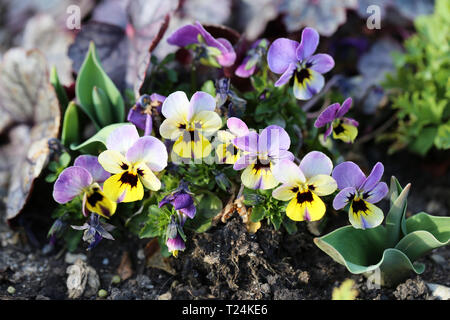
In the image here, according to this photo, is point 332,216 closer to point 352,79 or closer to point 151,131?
point 151,131

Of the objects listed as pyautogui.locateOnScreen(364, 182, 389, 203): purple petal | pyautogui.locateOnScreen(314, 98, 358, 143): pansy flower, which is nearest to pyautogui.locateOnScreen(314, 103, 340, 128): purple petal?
pyautogui.locateOnScreen(314, 98, 358, 143): pansy flower

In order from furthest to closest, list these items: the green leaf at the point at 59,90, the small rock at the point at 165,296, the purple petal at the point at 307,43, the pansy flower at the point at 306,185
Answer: the green leaf at the point at 59,90 < the small rock at the point at 165,296 < the purple petal at the point at 307,43 < the pansy flower at the point at 306,185

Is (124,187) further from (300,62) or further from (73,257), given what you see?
(300,62)

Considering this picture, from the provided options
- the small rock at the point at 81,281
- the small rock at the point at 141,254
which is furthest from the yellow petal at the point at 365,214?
the small rock at the point at 81,281

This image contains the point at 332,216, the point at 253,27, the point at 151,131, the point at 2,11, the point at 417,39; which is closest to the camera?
the point at 151,131

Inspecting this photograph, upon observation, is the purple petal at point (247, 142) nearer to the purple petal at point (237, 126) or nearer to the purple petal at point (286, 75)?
the purple petal at point (237, 126)
